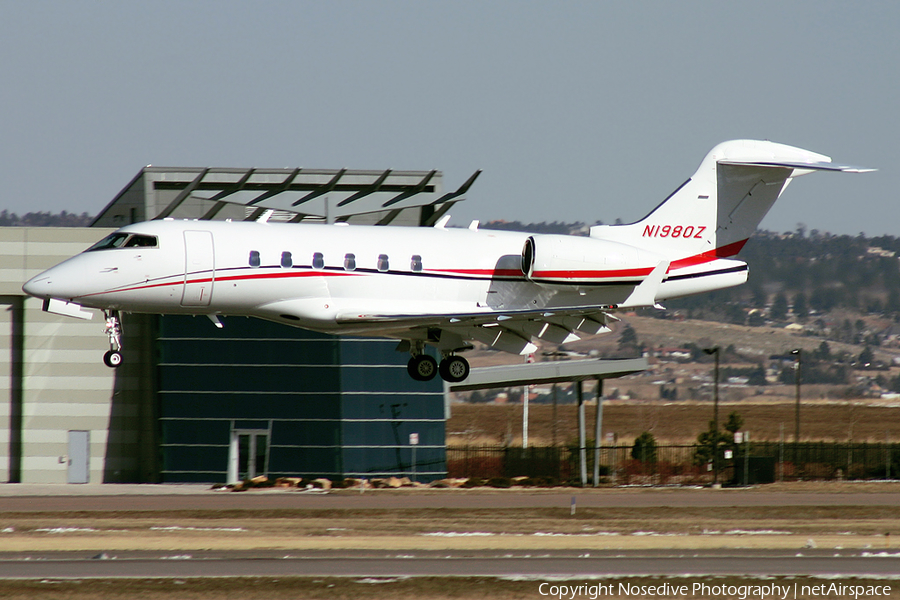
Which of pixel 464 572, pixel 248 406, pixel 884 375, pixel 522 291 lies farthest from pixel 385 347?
pixel 884 375

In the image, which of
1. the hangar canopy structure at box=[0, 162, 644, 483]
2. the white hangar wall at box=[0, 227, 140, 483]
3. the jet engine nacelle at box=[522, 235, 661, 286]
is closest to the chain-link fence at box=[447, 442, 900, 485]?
the hangar canopy structure at box=[0, 162, 644, 483]

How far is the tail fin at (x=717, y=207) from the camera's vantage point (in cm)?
2625

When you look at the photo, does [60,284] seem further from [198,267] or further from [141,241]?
[198,267]

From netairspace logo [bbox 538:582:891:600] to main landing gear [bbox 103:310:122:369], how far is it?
1011 cm

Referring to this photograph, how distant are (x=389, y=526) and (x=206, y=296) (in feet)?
27.9

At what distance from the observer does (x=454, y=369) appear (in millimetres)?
24859

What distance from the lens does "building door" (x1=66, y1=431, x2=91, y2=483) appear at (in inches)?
1644

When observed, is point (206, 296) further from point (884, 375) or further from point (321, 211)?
point (884, 375)

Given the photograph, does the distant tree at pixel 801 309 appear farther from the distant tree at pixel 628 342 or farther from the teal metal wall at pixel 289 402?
the teal metal wall at pixel 289 402

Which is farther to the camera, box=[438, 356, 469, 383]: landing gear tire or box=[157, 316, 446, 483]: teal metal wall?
box=[157, 316, 446, 483]: teal metal wall

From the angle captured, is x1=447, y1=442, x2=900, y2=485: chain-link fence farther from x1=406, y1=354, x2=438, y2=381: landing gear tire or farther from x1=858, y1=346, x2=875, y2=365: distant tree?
x1=858, y1=346, x2=875, y2=365: distant tree

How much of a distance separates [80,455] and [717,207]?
90.7 feet

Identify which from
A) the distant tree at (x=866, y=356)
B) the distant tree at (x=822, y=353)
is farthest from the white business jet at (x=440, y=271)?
the distant tree at (x=822, y=353)

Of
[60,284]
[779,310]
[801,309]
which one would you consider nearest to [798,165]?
[60,284]
